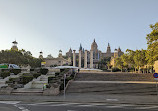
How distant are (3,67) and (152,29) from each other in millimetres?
34638

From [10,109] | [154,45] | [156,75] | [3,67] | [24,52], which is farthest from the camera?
[24,52]

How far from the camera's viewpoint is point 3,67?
37.8 meters

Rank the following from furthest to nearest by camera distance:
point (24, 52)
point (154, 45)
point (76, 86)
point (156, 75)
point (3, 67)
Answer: point (24, 52)
point (3, 67)
point (154, 45)
point (76, 86)
point (156, 75)

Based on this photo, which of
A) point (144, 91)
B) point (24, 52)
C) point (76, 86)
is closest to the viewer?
point (144, 91)

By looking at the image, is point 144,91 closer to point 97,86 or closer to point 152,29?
point 97,86

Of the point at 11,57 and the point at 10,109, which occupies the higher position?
the point at 11,57

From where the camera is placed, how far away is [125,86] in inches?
848

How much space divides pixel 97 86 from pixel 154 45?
10.9m

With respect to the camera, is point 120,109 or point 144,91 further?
point 144,91

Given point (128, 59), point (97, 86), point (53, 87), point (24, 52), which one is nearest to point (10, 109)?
point (53, 87)

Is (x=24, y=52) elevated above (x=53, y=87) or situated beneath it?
elevated above

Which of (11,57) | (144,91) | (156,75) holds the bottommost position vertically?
(144,91)

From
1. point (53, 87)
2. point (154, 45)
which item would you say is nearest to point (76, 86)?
point (53, 87)

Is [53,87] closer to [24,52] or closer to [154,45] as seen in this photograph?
[154,45]
